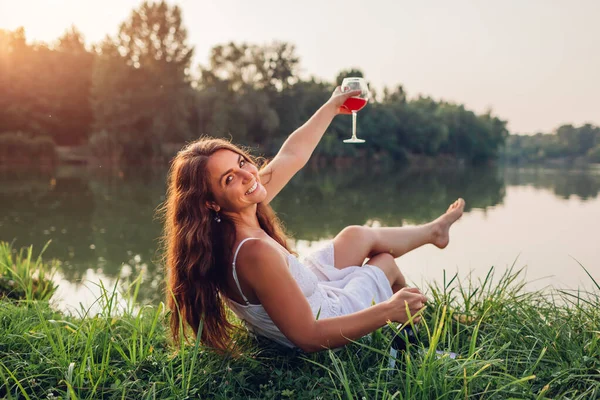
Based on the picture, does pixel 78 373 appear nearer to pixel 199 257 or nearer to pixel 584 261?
pixel 199 257

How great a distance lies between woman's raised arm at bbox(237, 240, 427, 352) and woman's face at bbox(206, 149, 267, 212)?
0.88 feet

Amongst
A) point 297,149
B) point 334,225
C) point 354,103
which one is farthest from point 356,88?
point 334,225

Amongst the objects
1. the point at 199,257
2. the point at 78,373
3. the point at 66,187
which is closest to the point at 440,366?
the point at 199,257

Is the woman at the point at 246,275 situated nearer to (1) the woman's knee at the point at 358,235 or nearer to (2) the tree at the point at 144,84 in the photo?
(1) the woman's knee at the point at 358,235

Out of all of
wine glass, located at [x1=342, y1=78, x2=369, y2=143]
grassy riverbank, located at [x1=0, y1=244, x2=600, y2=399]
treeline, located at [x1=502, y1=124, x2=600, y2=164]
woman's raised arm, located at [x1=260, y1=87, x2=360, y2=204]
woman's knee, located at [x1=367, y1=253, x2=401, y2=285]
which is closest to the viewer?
grassy riverbank, located at [x1=0, y1=244, x2=600, y2=399]

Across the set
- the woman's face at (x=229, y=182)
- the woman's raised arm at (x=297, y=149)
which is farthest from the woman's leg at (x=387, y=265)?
the woman's face at (x=229, y=182)

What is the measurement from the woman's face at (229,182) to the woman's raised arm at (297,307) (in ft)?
0.88

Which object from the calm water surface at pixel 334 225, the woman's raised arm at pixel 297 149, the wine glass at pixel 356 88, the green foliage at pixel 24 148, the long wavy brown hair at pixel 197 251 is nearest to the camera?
the long wavy brown hair at pixel 197 251

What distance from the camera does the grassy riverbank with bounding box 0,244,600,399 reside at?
165 cm

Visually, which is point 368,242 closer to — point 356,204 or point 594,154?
point 356,204

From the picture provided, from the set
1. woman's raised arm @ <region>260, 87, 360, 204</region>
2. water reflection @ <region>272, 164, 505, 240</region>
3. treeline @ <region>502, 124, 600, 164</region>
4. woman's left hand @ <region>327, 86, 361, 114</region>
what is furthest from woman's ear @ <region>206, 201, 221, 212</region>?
treeline @ <region>502, 124, 600, 164</region>

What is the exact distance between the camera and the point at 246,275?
1742 millimetres

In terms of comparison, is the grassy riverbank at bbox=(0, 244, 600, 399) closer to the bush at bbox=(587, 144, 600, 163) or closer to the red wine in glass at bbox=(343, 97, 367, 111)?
the red wine in glass at bbox=(343, 97, 367, 111)

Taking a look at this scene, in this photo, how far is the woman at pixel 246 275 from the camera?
1705mm
